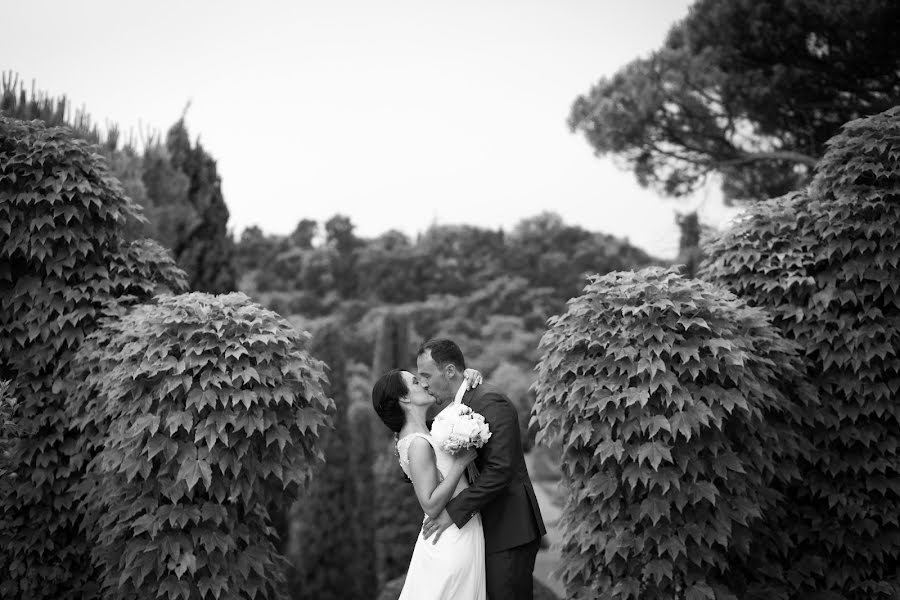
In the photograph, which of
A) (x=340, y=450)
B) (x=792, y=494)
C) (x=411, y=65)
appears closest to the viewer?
(x=792, y=494)

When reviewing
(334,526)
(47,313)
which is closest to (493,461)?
(47,313)

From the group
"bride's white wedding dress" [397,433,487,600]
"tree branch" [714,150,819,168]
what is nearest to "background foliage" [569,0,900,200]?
"tree branch" [714,150,819,168]

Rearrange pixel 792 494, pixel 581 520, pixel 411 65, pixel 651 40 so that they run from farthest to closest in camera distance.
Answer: pixel 411 65
pixel 651 40
pixel 792 494
pixel 581 520

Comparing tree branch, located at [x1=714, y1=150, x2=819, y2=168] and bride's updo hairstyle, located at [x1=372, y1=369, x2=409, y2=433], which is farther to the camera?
tree branch, located at [x1=714, y1=150, x2=819, y2=168]

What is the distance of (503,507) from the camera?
393 centimetres

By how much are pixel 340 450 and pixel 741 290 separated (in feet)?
24.4

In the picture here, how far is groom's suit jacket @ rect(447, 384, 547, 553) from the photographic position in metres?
3.78

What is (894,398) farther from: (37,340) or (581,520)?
(37,340)

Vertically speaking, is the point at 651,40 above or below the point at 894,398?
above

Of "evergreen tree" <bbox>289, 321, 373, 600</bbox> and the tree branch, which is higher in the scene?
the tree branch

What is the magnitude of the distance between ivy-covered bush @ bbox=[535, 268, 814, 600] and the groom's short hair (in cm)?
102

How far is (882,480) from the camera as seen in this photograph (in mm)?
5020

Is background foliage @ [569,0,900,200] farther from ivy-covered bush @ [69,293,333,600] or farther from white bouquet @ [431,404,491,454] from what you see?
ivy-covered bush @ [69,293,333,600]

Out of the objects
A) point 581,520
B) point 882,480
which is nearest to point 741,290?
point 882,480
